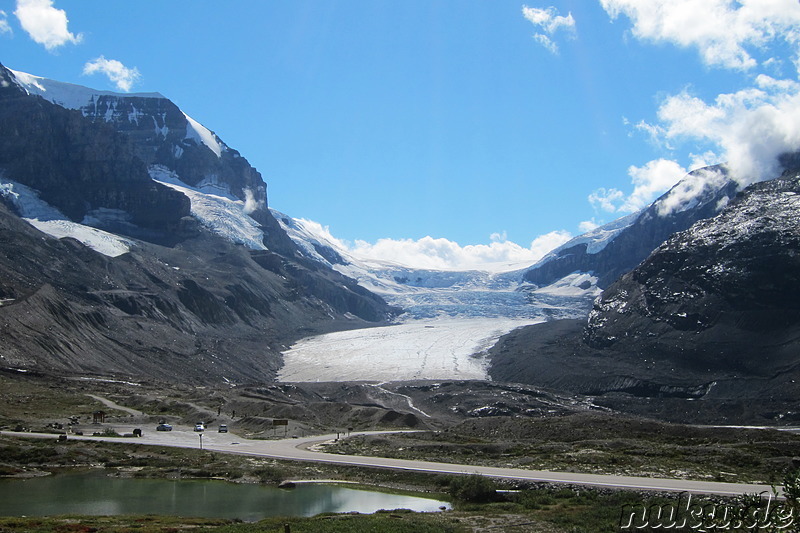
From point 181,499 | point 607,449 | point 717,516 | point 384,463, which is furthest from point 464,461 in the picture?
point 717,516

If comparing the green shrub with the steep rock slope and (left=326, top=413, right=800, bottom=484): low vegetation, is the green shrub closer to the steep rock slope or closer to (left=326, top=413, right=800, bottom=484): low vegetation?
(left=326, top=413, right=800, bottom=484): low vegetation

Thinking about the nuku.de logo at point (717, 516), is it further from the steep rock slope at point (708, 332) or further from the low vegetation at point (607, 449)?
the steep rock slope at point (708, 332)

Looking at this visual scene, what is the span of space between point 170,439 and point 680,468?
161 ft

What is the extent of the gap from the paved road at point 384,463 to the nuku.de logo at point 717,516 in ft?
10.6

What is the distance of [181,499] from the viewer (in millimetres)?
46000

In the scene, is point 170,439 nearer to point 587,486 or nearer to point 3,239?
point 587,486

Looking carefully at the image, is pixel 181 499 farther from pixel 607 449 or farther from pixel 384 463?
pixel 607 449

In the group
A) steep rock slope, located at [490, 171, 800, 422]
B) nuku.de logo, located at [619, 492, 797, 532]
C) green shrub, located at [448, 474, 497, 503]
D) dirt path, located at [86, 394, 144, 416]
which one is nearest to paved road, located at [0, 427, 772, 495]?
nuku.de logo, located at [619, 492, 797, 532]

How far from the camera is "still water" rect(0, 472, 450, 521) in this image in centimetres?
4159

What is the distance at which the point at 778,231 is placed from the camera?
550 feet

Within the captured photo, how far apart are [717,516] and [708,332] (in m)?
139

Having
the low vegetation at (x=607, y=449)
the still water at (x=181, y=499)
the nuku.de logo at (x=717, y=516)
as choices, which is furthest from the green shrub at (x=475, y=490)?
the low vegetation at (x=607, y=449)

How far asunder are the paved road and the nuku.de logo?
324 centimetres

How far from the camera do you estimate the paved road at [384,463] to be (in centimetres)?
4309
